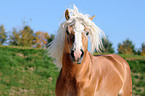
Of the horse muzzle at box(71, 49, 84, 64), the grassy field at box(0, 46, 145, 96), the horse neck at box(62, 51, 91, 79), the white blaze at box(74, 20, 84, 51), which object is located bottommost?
the grassy field at box(0, 46, 145, 96)

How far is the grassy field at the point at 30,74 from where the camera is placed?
32.2 ft

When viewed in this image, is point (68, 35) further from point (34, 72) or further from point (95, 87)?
point (34, 72)

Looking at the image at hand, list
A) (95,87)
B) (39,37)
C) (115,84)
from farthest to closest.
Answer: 1. (39,37)
2. (115,84)
3. (95,87)

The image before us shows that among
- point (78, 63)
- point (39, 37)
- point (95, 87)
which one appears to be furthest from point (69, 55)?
point (39, 37)

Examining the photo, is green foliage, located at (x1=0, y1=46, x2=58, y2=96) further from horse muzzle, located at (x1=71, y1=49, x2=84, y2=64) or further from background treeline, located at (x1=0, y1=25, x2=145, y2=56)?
background treeline, located at (x1=0, y1=25, x2=145, y2=56)

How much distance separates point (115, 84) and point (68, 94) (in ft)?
4.76

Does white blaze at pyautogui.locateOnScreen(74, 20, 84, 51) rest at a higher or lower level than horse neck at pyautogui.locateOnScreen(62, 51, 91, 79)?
higher

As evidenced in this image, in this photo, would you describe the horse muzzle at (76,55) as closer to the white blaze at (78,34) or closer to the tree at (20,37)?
the white blaze at (78,34)

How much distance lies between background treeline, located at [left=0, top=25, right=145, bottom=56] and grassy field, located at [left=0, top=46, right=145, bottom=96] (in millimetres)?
23246

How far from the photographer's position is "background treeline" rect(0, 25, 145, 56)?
42556 millimetres

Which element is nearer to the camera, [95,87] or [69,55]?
[69,55]

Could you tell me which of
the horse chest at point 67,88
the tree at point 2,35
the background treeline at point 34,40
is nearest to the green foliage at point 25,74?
the horse chest at point 67,88

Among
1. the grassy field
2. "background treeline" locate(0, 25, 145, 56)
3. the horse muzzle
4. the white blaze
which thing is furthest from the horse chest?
"background treeline" locate(0, 25, 145, 56)

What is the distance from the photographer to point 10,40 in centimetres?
4428
